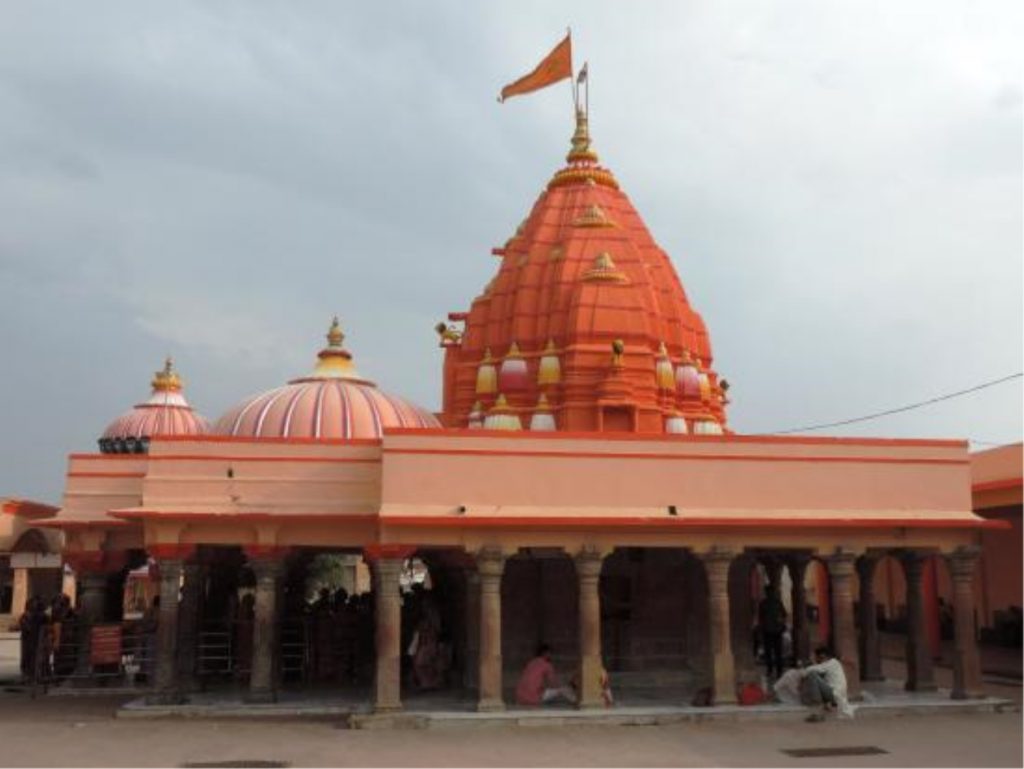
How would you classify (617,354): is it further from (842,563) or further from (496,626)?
(496,626)

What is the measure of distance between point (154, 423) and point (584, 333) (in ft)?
59.3

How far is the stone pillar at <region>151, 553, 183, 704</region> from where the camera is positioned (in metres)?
15.3

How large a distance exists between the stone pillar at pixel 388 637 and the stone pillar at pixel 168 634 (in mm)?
3258

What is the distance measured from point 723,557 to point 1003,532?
42.7 ft

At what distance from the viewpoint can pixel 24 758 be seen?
11836mm

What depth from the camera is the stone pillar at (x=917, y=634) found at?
16.5 m

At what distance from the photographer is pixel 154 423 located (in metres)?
33.5

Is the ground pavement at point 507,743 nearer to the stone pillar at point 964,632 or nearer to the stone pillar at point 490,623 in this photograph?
the stone pillar at point 964,632

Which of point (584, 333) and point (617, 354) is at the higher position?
point (584, 333)

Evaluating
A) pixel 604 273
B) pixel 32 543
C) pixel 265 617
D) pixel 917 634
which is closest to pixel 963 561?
pixel 917 634

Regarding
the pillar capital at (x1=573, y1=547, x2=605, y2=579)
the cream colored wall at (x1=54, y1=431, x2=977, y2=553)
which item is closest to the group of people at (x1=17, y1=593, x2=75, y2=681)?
the cream colored wall at (x1=54, y1=431, x2=977, y2=553)

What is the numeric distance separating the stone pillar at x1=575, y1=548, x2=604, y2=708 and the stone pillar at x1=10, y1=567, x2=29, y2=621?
86.9 feet

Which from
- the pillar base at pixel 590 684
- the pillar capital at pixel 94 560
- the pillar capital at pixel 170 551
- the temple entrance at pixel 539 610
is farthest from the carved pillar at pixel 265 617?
the pillar base at pixel 590 684

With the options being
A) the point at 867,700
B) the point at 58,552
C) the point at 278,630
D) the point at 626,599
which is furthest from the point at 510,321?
the point at 58,552
